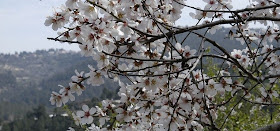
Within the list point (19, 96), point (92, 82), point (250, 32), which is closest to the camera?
point (92, 82)

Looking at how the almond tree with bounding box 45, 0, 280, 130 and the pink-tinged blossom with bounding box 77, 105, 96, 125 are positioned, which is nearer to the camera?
the almond tree with bounding box 45, 0, 280, 130

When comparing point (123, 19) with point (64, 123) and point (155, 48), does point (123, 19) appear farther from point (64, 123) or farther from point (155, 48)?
point (64, 123)

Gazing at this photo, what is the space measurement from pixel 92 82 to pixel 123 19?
48 cm

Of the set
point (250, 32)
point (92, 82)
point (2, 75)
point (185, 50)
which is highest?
point (2, 75)

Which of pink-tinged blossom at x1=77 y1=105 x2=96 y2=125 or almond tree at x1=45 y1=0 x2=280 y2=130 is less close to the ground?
almond tree at x1=45 y1=0 x2=280 y2=130

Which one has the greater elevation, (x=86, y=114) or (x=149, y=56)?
(x=149, y=56)

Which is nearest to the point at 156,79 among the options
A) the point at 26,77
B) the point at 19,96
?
the point at 19,96

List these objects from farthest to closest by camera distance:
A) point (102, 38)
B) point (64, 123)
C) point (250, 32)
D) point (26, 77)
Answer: point (26, 77) → point (64, 123) → point (250, 32) → point (102, 38)

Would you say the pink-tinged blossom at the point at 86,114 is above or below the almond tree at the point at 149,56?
below

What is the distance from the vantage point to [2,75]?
583 feet

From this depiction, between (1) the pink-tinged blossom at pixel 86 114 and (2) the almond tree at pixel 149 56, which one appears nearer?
(2) the almond tree at pixel 149 56

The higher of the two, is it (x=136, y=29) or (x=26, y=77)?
(x=26, y=77)

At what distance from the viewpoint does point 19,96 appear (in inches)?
6481

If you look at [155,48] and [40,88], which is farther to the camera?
[40,88]
